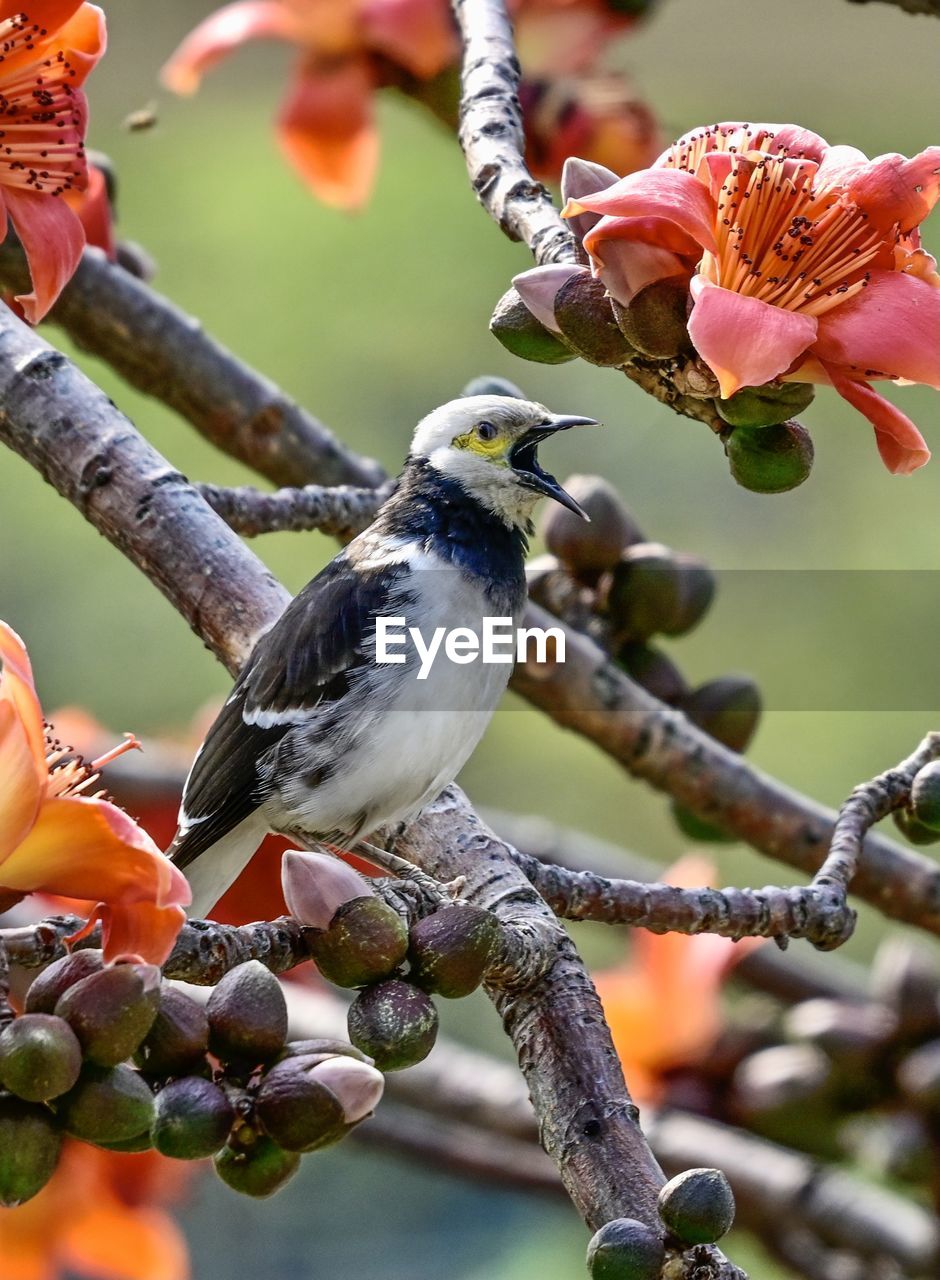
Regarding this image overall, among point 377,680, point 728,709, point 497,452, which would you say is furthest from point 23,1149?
point 728,709

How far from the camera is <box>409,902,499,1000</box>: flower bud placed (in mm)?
856

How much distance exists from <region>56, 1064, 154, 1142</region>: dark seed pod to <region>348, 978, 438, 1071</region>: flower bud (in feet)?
0.39

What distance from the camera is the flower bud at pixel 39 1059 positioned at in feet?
2.36

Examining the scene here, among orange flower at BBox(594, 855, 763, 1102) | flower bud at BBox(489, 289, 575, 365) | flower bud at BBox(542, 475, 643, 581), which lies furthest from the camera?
orange flower at BBox(594, 855, 763, 1102)

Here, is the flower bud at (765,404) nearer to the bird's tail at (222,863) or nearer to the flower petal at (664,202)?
the flower petal at (664,202)

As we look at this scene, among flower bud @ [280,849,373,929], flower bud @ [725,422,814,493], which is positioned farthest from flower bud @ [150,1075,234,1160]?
flower bud @ [725,422,814,493]

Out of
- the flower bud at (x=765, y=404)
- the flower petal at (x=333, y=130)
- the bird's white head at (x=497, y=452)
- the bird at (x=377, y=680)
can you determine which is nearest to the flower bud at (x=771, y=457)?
the flower bud at (x=765, y=404)

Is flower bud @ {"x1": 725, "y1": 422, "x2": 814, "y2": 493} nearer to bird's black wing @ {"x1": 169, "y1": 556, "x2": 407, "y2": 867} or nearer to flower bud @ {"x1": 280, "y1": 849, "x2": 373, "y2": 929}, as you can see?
flower bud @ {"x1": 280, "y1": 849, "x2": 373, "y2": 929}

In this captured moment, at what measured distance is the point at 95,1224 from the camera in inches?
70.1

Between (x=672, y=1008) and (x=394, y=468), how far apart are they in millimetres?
2757

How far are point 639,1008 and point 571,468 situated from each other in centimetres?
250

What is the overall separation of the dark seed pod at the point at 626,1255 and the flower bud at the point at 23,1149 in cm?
27

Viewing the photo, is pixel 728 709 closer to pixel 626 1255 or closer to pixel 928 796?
pixel 928 796

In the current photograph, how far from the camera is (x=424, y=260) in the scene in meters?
5.41
